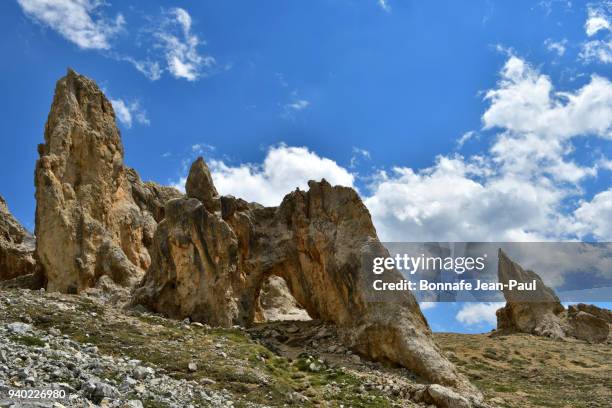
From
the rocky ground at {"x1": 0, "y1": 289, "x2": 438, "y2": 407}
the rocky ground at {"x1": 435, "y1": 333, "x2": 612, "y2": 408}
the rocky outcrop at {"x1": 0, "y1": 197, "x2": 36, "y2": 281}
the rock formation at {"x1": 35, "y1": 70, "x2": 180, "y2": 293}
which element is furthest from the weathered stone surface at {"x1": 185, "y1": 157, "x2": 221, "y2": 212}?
the rocky ground at {"x1": 435, "y1": 333, "x2": 612, "y2": 408}

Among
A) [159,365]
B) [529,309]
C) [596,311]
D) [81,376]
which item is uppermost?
[596,311]

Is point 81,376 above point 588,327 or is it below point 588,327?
below

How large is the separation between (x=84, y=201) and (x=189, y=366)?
72.7ft

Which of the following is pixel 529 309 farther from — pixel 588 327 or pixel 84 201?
pixel 84 201

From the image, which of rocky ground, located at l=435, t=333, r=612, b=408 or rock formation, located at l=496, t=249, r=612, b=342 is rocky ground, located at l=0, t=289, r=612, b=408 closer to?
rocky ground, located at l=435, t=333, r=612, b=408

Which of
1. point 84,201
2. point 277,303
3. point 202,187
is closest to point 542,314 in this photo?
point 277,303

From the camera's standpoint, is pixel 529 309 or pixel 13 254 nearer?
pixel 13 254

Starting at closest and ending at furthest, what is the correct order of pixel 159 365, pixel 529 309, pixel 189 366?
1. pixel 159 365
2. pixel 189 366
3. pixel 529 309

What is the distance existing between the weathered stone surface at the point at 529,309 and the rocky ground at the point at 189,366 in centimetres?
2660

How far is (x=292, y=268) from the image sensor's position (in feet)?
153

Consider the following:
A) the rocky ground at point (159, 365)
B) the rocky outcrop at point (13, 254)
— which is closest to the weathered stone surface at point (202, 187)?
the rocky ground at point (159, 365)

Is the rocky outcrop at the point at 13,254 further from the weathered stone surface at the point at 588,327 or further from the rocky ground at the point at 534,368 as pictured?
the weathered stone surface at the point at 588,327

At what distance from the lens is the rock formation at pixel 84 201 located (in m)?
42.5

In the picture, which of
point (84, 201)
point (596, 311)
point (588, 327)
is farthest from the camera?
point (596, 311)
